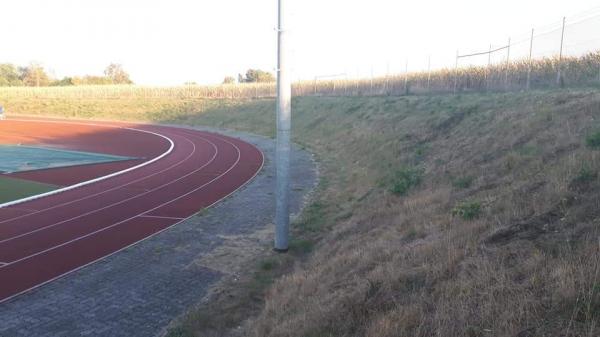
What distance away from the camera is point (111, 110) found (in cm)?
6294

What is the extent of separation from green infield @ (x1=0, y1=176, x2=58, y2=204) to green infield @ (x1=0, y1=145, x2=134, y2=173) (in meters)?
2.76

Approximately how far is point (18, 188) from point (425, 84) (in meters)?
26.3

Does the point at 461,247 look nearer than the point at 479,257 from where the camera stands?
No

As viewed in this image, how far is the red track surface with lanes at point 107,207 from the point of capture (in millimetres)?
11430

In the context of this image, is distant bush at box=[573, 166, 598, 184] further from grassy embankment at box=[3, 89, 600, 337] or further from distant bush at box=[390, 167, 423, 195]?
distant bush at box=[390, 167, 423, 195]

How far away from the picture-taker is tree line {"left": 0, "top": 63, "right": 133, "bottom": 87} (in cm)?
11369

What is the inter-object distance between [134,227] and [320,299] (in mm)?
9084

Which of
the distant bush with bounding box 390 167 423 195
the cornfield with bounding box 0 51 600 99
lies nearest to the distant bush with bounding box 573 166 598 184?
the distant bush with bounding box 390 167 423 195

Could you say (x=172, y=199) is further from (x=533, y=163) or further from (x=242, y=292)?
(x=533, y=163)

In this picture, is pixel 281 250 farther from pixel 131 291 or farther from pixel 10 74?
pixel 10 74

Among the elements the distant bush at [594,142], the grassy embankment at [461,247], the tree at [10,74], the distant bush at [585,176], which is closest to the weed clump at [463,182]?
the grassy embankment at [461,247]

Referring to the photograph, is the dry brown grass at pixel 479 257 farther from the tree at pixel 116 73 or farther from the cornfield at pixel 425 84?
the tree at pixel 116 73

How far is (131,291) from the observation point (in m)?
9.61

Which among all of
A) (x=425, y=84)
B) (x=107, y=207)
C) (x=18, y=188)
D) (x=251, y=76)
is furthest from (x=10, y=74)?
(x=107, y=207)
